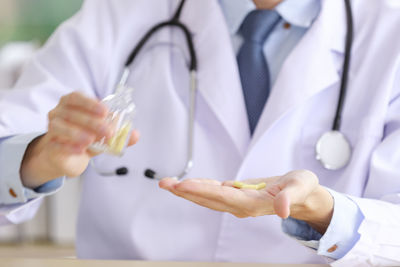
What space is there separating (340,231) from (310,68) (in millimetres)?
384

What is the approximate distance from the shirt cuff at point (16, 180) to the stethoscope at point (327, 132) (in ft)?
0.72

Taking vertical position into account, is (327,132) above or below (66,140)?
below

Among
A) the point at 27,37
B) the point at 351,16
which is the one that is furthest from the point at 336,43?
the point at 27,37

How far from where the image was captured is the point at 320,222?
3.11 feet

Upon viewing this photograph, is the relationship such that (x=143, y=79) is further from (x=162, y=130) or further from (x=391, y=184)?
(x=391, y=184)

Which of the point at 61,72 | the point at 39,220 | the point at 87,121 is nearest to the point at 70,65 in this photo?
the point at 61,72

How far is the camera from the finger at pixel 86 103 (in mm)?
780

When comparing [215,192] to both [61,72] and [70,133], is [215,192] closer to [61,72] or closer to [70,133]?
[70,133]

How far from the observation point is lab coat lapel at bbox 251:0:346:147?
117cm

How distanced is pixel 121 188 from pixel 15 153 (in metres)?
0.28

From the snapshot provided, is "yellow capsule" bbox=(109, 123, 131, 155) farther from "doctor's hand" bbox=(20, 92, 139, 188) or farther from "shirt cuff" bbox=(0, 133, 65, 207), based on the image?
"shirt cuff" bbox=(0, 133, 65, 207)

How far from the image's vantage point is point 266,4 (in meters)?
1.31

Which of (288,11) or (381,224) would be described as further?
(288,11)

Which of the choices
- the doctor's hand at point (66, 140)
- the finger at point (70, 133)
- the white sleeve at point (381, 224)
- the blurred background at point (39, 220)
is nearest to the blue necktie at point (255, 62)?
the white sleeve at point (381, 224)
